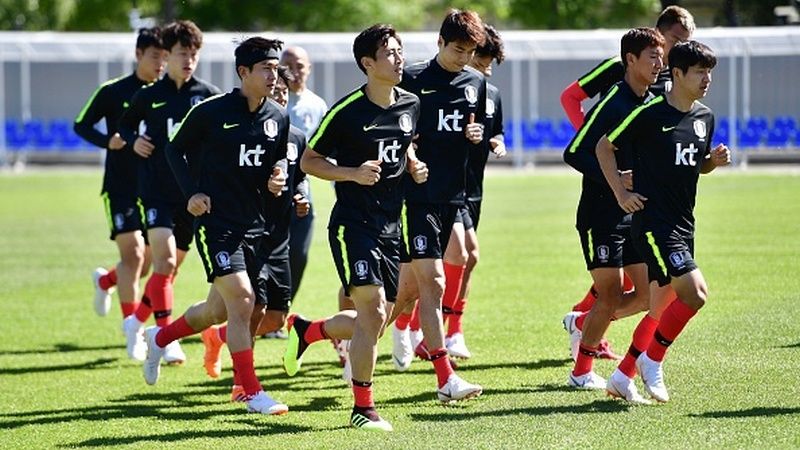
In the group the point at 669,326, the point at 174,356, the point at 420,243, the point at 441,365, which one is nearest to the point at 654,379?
the point at 669,326

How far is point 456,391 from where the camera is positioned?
8.45 metres

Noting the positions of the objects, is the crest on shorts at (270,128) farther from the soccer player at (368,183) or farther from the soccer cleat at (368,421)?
the soccer cleat at (368,421)

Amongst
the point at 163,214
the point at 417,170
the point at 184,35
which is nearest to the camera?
the point at 417,170

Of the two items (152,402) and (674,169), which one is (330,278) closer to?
(152,402)

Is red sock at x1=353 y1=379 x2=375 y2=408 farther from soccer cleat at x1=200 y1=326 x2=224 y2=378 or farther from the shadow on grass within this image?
soccer cleat at x1=200 y1=326 x2=224 y2=378

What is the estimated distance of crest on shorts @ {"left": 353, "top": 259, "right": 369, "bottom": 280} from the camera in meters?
7.91

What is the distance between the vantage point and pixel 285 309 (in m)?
9.35

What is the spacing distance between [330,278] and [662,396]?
27.0ft

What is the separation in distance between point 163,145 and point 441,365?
11.3ft

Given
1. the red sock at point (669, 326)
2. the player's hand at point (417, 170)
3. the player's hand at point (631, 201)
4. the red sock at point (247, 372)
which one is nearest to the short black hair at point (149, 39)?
the red sock at point (247, 372)

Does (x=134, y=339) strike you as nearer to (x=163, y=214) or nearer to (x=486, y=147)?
(x=163, y=214)

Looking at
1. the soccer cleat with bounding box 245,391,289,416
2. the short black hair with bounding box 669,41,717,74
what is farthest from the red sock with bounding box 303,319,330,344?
the short black hair with bounding box 669,41,717,74

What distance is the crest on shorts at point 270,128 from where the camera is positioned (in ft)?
28.4

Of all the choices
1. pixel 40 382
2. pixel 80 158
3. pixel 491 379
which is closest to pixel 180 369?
pixel 40 382
